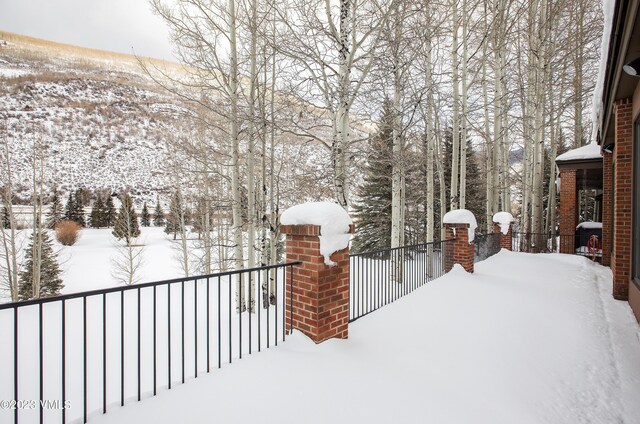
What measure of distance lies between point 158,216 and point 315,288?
37.2 metres

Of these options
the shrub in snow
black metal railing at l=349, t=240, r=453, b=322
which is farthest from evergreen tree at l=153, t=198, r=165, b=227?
black metal railing at l=349, t=240, r=453, b=322

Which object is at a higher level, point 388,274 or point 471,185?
point 471,185

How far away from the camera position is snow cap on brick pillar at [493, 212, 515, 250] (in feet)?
37.8

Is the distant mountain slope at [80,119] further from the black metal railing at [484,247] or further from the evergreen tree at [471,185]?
the black metal railing at [484,247]

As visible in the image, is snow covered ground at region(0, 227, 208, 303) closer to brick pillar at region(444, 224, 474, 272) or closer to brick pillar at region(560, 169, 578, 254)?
brick pillar at region(444, 224, 474, 272)

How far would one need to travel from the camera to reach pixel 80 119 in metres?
40.5

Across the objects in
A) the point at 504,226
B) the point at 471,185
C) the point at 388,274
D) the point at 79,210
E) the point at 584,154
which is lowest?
the point at 388,274

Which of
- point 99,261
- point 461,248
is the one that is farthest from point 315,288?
point 99,261

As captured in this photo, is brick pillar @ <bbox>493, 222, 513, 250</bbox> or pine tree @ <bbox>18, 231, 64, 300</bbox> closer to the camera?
brick pillar @ <bbox>493, 222, 513, 250</bbox>

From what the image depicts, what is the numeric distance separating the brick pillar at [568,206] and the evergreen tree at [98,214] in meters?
37.0

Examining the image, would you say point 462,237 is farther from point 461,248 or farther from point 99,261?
point 99,261

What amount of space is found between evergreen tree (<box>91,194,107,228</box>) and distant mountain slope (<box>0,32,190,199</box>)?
4299mm

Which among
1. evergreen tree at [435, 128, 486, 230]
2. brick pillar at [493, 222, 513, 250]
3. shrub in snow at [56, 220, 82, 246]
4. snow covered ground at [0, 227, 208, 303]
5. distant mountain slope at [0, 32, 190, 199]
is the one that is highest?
distant mountain slope at [0, 32, 190, 199]

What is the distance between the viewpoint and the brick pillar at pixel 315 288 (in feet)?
10.4
